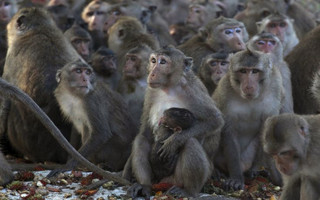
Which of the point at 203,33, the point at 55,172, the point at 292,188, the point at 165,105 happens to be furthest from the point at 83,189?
the point at 203,33

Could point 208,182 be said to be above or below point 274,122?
below

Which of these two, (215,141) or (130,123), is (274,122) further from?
(130,123)

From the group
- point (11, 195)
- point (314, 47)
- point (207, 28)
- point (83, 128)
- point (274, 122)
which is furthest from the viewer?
point (207, 28)

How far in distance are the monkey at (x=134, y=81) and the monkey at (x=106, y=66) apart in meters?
0.28

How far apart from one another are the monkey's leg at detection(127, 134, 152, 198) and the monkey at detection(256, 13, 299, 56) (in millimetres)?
3367

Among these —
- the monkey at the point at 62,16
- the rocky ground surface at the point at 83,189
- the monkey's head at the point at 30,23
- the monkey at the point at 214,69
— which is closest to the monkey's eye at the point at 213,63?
the monkey at the point at 214,69

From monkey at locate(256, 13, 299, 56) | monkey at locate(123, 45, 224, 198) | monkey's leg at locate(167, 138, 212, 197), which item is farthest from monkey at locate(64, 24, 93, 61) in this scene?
monkey's leg at locate(167, 138, 212, 197)

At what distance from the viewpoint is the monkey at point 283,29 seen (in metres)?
9.62

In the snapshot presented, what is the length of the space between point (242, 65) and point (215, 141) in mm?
650

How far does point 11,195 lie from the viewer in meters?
A: 6.57

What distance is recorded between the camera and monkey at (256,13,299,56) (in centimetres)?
962

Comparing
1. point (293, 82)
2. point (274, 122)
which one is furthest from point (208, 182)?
point (293, 82)

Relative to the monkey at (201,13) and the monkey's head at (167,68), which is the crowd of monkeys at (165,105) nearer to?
the monkey's head at (167,68)

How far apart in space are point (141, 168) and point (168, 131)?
14.2 inches
